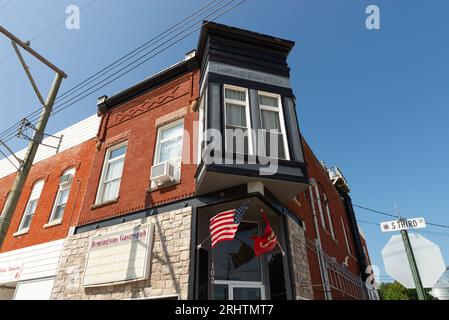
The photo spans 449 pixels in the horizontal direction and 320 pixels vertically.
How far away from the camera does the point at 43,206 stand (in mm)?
13211

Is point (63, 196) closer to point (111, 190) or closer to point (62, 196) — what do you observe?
point (62, 196)

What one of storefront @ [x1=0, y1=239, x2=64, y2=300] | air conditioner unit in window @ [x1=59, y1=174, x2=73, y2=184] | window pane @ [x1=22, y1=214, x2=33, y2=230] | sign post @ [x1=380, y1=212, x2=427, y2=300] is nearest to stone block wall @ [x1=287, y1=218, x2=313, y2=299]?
sign post @ [x1=380, y1=212, x2=427, y2=300]

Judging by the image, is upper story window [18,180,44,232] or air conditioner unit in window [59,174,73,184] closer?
air conditioner unit in window [59,174,73,184]

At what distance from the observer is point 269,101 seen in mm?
10070

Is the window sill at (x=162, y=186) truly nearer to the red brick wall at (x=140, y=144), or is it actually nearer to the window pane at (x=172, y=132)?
the red brick wall at (x=140, y=144)

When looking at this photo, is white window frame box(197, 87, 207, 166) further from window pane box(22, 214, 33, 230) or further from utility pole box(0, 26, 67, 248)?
window pane box(22, 214, 33, 230)

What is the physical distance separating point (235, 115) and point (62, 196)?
357 inches

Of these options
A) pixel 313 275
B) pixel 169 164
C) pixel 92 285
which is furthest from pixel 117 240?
pixel 313 275

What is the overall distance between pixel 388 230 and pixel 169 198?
6234 millimetres

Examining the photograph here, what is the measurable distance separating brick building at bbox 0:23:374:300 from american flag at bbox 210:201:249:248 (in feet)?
→ 2.32

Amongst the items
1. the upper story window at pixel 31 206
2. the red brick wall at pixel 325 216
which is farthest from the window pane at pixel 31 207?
the red brick wall at pixel 325 216

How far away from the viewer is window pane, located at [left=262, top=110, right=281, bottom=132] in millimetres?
9545
